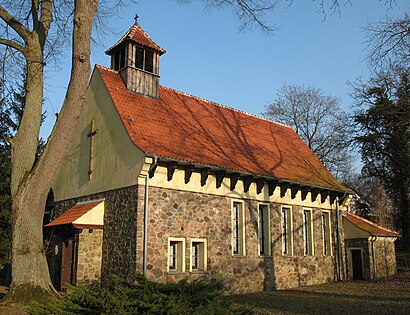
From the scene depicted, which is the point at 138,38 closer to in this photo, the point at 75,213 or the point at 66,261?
the point at 75,213

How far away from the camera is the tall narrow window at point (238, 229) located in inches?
626

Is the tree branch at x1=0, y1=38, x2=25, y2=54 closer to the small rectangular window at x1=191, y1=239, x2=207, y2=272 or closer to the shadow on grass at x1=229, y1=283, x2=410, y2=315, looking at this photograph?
the small rectangular window at x1=191, y1=239, x2=207, y2=272

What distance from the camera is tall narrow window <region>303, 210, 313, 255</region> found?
1909 centimetres

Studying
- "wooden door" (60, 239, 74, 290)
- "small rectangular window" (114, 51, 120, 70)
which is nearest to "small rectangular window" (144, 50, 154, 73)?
"small rectangular window" (114, 51, 120, 70)

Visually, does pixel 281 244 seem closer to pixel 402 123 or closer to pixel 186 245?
pixel 186 245

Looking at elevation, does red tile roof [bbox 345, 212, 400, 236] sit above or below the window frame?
below

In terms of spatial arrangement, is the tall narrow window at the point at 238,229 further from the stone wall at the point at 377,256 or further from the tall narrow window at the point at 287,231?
the stone wall at the point at 377,256

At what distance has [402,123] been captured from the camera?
1223 centimetres

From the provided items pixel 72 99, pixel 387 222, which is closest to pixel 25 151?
pixel 72 99

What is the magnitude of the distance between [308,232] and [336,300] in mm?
5834

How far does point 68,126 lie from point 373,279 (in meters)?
17.1

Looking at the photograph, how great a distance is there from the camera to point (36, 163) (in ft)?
33.2

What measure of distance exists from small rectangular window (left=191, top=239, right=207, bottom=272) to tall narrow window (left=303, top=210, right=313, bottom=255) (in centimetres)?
621

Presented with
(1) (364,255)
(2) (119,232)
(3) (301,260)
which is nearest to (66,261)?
(2) (119,232)
